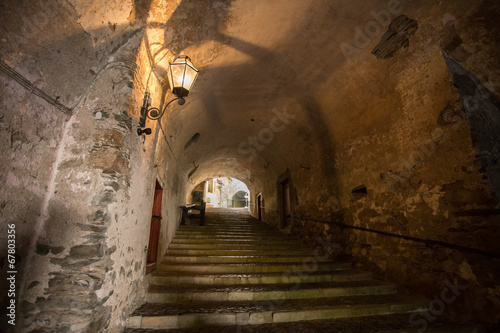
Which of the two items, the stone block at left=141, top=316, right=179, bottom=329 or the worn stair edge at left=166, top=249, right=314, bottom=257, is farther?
the worn stair edge at left=166, top=249, right=314, bottom=257

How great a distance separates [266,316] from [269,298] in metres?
0.58

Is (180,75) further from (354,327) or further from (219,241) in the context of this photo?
(219,241)

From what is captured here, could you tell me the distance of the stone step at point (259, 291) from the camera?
10.7 ft

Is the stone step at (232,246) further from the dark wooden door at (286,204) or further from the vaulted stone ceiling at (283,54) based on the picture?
the vaulted stone ceiling at (283,54)

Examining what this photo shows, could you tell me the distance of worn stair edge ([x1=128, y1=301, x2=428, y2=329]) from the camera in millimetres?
2666

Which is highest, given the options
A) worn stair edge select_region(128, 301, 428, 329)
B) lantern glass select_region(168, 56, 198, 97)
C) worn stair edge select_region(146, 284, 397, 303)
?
lantern glass select_region(168, 56, 198, 97)

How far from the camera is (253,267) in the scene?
4387 millimetres

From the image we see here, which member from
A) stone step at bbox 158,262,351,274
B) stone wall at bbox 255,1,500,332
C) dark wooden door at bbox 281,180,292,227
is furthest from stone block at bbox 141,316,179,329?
dark wooden door at bbox 281,180,292,227

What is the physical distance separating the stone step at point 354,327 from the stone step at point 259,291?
2.07ft

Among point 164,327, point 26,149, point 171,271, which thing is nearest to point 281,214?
point 171,271

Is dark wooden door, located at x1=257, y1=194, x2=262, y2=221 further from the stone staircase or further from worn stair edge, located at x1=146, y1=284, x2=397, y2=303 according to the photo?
worn stair edge, located at x1=146, y1=284, x2=397, y2=303

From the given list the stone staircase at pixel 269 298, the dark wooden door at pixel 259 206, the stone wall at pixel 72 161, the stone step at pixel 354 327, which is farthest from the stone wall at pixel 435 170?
the dark wooden door at pixel 259 206

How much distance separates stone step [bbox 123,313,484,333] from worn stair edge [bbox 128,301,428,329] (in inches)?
2.9

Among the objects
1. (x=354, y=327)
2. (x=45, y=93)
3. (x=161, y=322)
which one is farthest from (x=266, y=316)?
(x=45, y=93)
